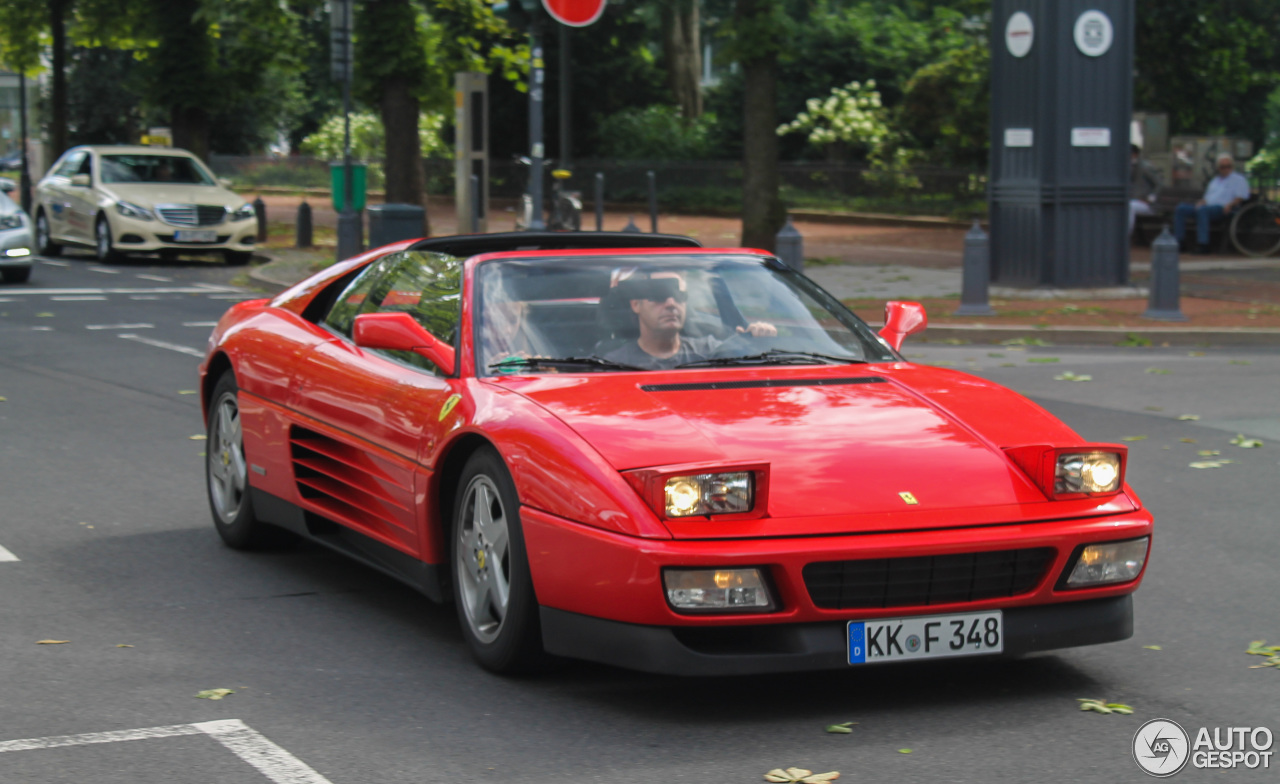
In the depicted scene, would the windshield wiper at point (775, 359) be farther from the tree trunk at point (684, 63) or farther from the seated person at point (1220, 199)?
the tree trunk at point (684, 63)

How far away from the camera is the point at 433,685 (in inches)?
191

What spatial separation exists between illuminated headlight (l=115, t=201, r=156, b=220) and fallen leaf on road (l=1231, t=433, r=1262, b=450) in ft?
60.3

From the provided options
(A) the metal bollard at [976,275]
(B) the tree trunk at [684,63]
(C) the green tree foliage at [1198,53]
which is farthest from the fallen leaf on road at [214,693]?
(B) the tree trunk at [684,63]

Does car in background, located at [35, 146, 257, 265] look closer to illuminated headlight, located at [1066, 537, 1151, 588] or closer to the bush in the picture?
the bush

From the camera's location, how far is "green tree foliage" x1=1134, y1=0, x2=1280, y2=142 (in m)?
32.2

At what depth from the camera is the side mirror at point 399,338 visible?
5.38 meters

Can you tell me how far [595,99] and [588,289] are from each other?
1585 inches

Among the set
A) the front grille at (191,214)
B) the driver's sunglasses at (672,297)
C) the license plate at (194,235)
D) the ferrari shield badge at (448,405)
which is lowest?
the ferrari shield badge at (448,405)

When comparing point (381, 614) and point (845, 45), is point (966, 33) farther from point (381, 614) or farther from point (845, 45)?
point (381, 614)

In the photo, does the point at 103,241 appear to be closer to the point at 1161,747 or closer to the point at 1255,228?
the point at 1255,228

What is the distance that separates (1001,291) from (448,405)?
14133 millimetres

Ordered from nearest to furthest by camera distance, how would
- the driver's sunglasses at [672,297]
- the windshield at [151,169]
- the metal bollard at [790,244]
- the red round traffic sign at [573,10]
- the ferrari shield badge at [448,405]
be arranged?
the ferrari shield badge at [448,405]
the driver's sunglasses at [672,297]
the red round traffic sign at [573,10]
the metal bollard at [790,244]
the windshield at [151,169]

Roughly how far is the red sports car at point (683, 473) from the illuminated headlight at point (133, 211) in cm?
1911

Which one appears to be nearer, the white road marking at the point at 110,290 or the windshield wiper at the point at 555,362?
the windshield wiper at the point at 555,362
